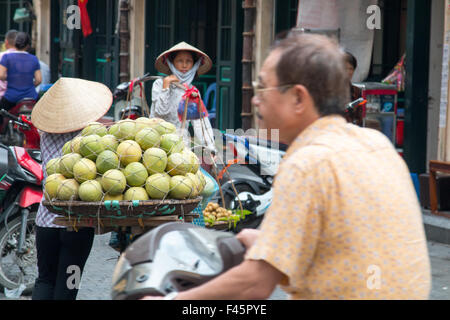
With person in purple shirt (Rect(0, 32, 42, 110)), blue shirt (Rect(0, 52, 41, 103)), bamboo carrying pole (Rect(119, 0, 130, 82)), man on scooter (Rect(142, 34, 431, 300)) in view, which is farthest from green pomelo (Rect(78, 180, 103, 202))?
bamboo carrying pole (Rect(119, 0, 130, 82))

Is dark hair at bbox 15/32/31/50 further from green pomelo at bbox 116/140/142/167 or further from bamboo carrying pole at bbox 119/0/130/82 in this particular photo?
green pomelo at bbox 116/140/142/167

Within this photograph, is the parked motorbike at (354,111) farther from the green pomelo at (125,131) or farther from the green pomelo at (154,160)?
the green pomelo at (154,160)

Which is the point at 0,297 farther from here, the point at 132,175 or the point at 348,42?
the point at 348,42

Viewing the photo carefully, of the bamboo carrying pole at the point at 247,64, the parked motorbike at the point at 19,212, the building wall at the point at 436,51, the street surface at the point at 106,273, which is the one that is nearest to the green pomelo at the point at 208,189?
the street surface at the point at 106,273

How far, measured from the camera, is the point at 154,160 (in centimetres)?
464

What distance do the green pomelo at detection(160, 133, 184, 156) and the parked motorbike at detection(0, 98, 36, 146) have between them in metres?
8.66

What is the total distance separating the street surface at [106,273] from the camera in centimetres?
653

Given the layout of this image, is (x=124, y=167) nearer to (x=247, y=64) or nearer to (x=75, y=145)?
(x=75, y=145)

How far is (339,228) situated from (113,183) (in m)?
2.54

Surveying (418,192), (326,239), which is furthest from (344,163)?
(418,192)

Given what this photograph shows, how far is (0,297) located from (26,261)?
33cm

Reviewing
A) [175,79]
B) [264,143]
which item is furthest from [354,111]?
[175,79]

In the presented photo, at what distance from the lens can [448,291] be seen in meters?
6.66

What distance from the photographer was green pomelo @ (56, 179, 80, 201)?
4484 mm
